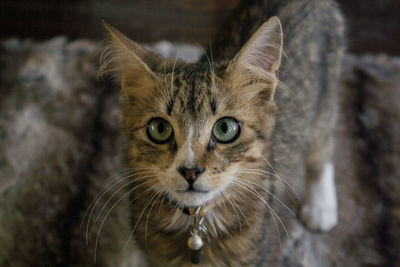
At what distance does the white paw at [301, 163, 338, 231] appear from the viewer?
5.63ft

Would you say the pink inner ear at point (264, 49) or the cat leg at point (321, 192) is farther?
the cat leg at point (321, 192)

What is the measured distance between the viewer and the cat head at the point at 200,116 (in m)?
0.96

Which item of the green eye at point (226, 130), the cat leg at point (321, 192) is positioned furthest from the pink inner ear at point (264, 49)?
the cat leg at point (321, 192)

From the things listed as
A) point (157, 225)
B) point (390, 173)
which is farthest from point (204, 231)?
point (390, 173)

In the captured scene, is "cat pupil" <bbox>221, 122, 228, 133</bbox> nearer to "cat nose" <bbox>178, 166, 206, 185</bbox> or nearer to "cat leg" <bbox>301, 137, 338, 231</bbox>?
"cat nose" <bbox>178, 166, 206, 185</bbox>

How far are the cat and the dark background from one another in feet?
3.16

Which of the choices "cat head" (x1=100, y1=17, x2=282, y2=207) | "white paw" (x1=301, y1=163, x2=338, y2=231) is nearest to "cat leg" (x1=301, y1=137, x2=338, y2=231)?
"white paw" (x1=301, y1=163, x2=338, y2=231)

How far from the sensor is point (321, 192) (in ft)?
5.85

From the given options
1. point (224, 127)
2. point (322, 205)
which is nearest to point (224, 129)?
point (224, 127)

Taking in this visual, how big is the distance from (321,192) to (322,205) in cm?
7

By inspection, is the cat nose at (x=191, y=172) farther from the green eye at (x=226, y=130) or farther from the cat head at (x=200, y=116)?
the green eye at (x=226, y=130)

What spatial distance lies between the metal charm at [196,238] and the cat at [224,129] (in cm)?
2

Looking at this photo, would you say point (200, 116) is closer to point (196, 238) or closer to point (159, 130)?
point (159, 130)

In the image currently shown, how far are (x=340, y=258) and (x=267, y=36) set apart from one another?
109cm
